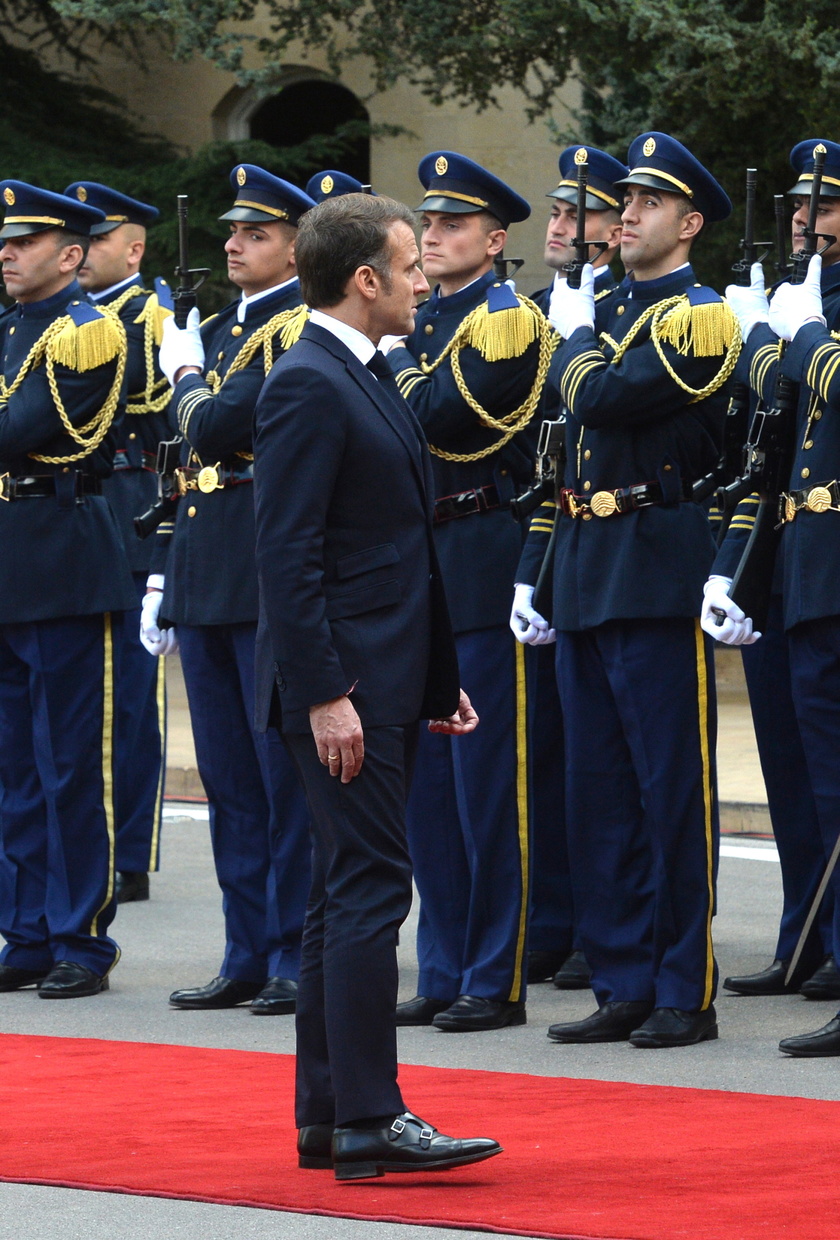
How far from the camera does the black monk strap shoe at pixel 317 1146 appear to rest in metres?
4.56

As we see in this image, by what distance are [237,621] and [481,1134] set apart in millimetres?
2065

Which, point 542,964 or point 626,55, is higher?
point 626,55

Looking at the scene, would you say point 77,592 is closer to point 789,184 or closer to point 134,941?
point 134,941

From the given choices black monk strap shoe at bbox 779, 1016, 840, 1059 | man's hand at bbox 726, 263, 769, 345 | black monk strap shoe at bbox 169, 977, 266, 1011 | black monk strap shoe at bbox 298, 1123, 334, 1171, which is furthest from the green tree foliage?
black monk strap shoe at bbox 298, 1123, 334, 1171

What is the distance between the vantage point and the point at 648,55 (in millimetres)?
13016

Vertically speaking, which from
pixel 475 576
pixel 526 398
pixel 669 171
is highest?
pixel 669 171

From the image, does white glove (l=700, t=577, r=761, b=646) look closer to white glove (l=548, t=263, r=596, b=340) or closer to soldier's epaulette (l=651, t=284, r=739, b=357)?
soldier's epaulette (l=651, t=284, r=739, b=357)

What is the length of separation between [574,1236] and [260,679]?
50.3 inches

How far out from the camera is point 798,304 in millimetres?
5875

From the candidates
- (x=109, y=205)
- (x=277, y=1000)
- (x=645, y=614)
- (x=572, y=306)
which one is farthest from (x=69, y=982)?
(x=109, y=205)

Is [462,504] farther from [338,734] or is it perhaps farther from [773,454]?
[338,734]

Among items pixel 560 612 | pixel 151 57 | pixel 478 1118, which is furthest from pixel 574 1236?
pixel 151 57

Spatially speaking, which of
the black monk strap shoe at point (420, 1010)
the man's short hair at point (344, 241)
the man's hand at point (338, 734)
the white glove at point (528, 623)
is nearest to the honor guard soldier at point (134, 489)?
the black monk strap shoe at point (420, 1010)

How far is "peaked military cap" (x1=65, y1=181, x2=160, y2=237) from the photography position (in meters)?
8.39
